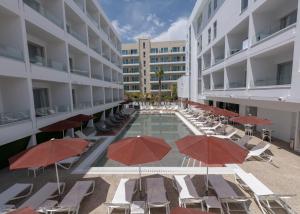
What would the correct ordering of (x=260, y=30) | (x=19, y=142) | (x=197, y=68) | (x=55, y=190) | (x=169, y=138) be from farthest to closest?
(x=197, y=68) → (x=169, y=138) → (x=260, y=30) → (x=19, y=142) → (x=55, y=190)

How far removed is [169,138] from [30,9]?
13.7 metres

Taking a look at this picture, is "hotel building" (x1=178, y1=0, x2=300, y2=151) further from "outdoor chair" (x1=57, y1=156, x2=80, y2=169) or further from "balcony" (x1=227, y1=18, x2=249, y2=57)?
"outdoor chair" (x1=57, y1=156, x2=80, y2=169)

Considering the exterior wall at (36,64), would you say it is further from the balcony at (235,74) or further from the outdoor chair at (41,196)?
the balcony at (235,74)

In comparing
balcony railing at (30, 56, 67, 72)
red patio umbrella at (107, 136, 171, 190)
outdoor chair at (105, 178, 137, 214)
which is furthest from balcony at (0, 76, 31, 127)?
red patio umbrella at (107, 136, 171, 190)

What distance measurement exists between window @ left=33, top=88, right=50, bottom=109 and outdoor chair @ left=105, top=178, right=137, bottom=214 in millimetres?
11314

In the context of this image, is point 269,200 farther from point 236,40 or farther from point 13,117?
point 236,40

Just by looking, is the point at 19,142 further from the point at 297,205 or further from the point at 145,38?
the point at 145,38

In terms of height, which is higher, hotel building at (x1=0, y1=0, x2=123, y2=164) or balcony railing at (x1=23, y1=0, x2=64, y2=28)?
balcony railing at (x1=23, y1=0, x2=64, y2=28)

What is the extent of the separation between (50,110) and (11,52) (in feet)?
15.7

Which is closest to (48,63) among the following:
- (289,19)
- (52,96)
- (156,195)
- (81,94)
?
(52,96)

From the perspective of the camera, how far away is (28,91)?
1052cm

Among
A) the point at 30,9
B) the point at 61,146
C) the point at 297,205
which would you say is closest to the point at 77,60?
the point at 30,9

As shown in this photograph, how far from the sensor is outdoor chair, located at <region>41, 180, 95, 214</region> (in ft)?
17.6

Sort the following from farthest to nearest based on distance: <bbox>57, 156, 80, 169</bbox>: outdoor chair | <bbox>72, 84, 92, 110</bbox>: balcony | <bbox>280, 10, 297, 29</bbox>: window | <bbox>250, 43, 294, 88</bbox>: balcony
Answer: <bbox>72, 84, 92, 110</bbox>: balcony → <bbox>250, 43, 294, 88</bbox>: balcony → <bbox>280, 10, 297, 29</bbox>: window → <bbox>57, 156, 80, 169</bbox>: outdoor chair
